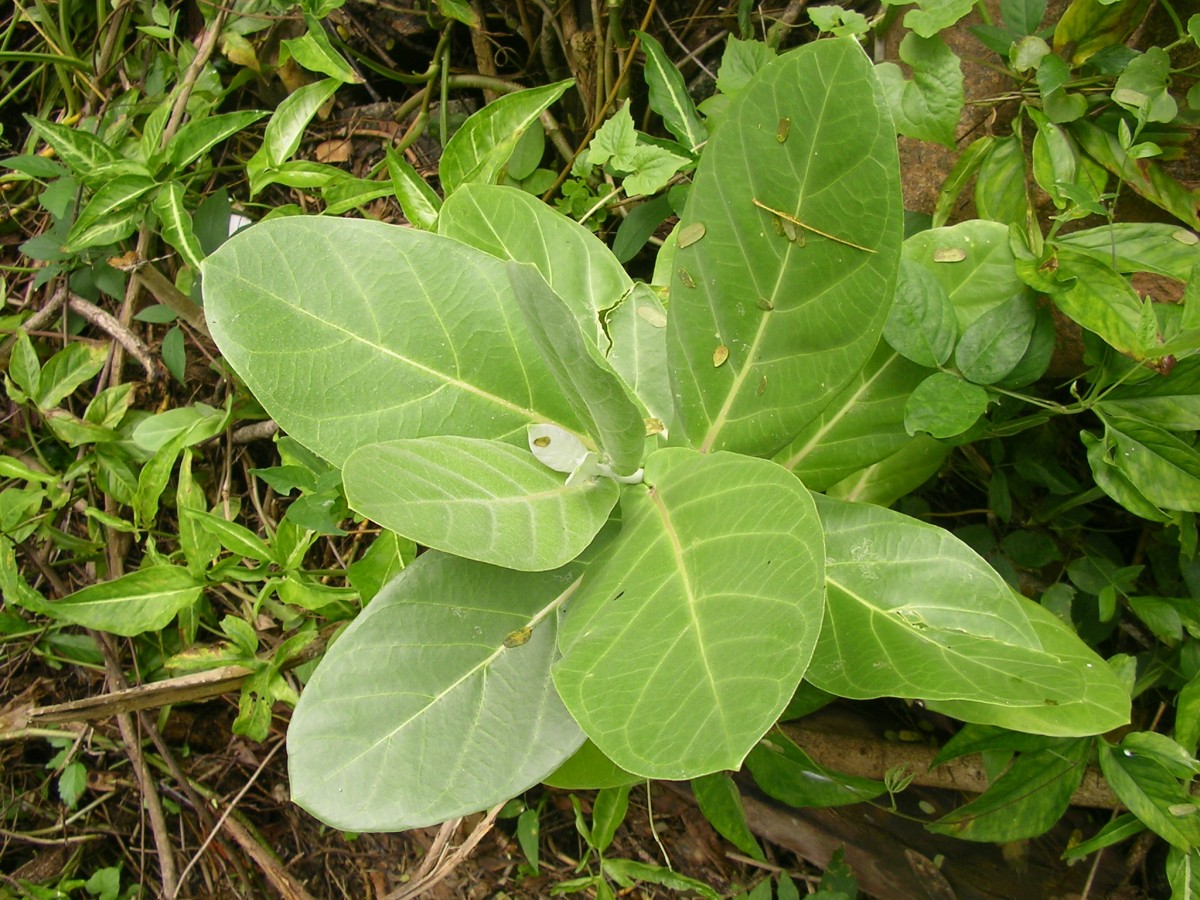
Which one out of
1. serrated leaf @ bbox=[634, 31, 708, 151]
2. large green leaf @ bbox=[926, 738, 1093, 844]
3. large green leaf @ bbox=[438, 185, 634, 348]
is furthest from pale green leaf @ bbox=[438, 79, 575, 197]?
large green leaf @ bbox=[926, 738, 1093, 844]

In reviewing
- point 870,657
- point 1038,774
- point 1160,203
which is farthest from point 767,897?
point 1160,203

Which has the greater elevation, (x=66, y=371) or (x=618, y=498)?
(x=618, y=498)

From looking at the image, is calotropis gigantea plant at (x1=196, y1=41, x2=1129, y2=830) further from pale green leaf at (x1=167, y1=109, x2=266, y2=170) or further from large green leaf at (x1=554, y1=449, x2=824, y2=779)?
pale green leaf at (x1=167, y1=109, x2=266, y2=170)

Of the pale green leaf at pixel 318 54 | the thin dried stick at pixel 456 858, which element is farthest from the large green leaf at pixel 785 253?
the pale green leaf at pixel 318 54

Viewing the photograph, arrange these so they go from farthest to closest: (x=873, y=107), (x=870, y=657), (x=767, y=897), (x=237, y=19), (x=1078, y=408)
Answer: (x=237, y=19) → (x=767, y=897) → (x=1078, y=408) → (x=870, y=657) → (x=873, y=107)

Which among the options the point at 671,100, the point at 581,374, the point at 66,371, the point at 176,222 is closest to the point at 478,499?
the point at 581,374

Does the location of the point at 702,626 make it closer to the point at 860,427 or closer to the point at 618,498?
the point at 618,498

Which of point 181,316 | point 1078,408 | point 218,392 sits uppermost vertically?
point 1078,408

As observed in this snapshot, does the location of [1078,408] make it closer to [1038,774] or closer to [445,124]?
[1038,774]
